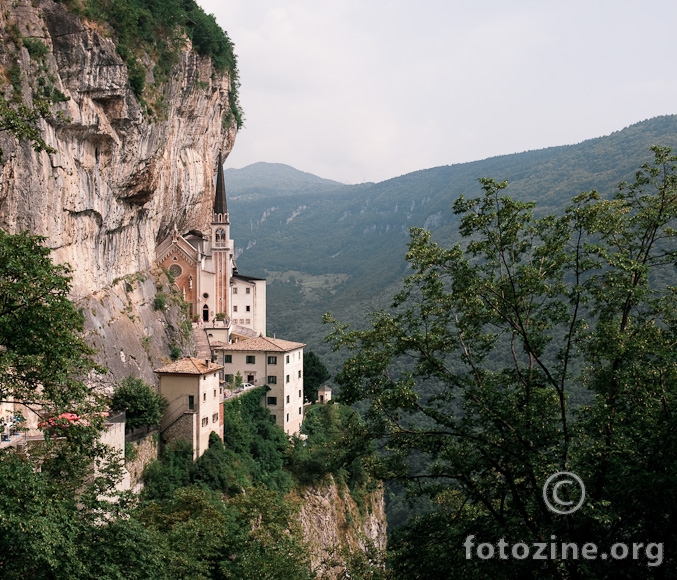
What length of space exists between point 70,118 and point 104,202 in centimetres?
540

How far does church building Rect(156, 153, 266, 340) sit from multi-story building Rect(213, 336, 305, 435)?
28.0 ft

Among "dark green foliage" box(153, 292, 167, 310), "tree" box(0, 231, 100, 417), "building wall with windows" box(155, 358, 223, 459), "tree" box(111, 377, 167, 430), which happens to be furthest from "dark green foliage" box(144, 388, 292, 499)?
"tree" box(0, 231, 100, 417)

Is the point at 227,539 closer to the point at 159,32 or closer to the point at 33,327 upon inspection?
the point at 33,327

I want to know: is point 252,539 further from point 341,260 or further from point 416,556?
point 341,260

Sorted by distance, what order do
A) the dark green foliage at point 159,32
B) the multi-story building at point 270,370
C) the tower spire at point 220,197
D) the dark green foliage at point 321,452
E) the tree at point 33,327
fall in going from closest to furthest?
the tree at point 33,327 < the dark green foliage at point 159,32 < the dark green foliage at point 321,452 < the multi-story building at point 270,370 < the tower spire at point 220,197

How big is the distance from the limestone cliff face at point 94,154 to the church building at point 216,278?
5.97 meters

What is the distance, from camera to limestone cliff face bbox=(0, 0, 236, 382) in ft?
84.7

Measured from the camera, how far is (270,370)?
42438 mm

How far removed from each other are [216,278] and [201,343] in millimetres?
9986

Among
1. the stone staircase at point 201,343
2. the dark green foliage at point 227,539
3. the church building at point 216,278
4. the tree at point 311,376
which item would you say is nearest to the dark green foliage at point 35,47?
the dark green foliage at point 227,539

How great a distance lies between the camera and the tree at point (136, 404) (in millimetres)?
28891

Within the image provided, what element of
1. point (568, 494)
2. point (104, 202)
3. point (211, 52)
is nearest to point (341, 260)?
point (211, 52)

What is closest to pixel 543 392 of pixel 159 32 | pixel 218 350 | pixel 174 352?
pixel 174 352

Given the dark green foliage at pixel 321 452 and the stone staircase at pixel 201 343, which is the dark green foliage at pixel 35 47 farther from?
the stone staircase at pixel 201 343
